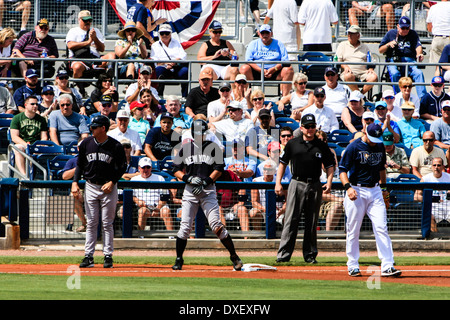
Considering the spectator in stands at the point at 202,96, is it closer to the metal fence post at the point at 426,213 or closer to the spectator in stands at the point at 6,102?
the spectator in stands at the point at 6,102

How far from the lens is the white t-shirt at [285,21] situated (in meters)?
19.7

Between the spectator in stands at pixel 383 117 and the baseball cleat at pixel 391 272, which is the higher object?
the spectator in stands at pixel 383 117

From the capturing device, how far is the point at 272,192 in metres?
13.5

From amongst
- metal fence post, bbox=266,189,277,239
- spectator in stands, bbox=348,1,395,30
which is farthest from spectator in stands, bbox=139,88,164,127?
spectator in stands, bbox=348,1,395,30

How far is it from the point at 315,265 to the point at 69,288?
4159 mm

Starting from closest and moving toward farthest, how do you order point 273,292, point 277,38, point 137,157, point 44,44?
point 273,292, point 137,157, point 44,44, point 277,38

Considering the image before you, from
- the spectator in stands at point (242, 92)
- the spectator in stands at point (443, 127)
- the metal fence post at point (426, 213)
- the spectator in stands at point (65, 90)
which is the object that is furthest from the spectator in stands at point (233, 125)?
the spectator in stands at point (443, 127)

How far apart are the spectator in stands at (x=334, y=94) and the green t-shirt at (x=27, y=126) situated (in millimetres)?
5555

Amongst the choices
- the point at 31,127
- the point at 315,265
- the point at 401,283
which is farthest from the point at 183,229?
the point at 31,127

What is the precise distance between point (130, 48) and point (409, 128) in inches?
242

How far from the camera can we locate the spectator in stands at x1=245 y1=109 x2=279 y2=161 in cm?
1476

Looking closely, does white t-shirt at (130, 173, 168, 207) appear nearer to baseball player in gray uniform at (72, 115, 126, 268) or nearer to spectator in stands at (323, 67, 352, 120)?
baseball player in gray uniform at (72, 115, 126, 268)

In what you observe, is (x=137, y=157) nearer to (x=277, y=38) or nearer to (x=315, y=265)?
(x=315, y=265)

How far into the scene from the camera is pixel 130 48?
17.9 m
